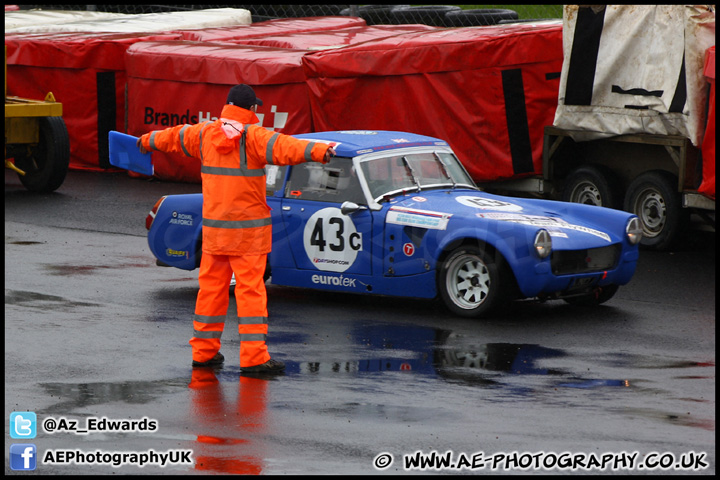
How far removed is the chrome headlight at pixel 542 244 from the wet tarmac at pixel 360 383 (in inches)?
23.5

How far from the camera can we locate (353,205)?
1015 centimetres

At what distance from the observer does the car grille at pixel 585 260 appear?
980 cm

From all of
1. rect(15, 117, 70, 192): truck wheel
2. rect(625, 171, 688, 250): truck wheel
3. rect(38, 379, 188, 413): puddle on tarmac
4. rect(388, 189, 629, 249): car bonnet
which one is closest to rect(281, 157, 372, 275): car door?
rect(388, 189, 629, 249): car bonnet

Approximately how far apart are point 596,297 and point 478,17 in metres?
11.7

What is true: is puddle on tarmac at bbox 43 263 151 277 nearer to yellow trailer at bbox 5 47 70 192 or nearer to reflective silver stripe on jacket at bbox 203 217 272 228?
reflective silver stripe on jacket at bbox 203 217 272 228

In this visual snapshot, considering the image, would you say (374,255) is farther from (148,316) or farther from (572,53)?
(572,53)

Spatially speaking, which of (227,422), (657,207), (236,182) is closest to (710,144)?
(657,207)

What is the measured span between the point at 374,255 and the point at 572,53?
5.27 m

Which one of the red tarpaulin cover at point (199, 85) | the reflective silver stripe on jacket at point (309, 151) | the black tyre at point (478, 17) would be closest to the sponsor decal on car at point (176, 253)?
the reflective silver stripe on jacket at point (309, 151)

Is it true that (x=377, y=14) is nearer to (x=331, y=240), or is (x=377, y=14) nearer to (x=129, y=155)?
(x=331, y=240)

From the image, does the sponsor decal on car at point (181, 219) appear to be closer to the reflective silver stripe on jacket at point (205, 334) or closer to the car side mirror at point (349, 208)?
the car side mirror at point (349, 208)

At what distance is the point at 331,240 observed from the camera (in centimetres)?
1042

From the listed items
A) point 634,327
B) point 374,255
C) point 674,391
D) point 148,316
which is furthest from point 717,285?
point 148,316

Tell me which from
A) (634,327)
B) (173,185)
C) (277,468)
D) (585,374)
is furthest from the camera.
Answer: (173,185)
